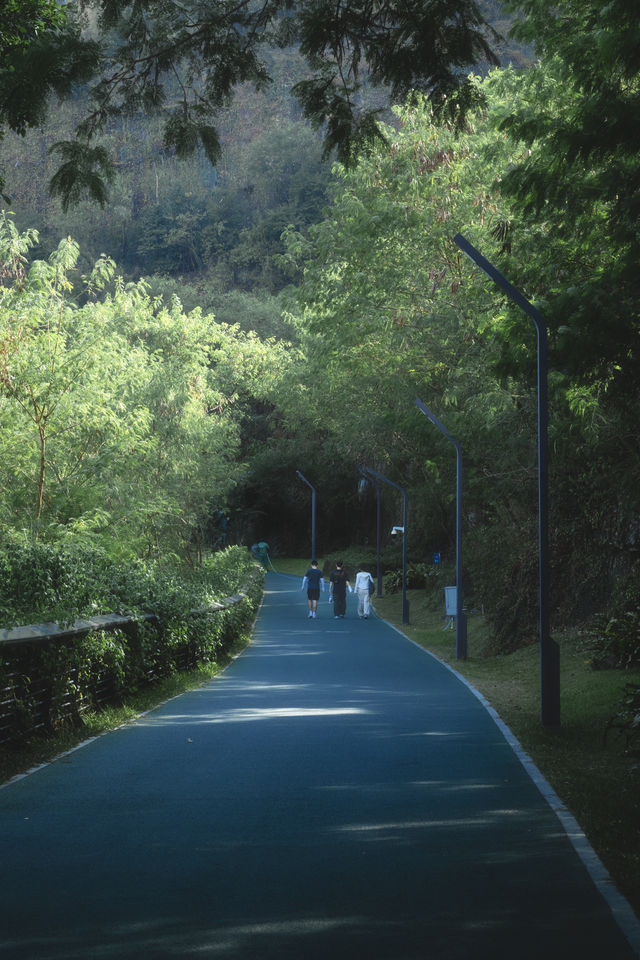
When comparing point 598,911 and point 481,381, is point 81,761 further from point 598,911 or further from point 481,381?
point 481,381

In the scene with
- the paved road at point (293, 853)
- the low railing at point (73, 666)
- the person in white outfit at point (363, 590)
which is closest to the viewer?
the paved road at point (293, 853)

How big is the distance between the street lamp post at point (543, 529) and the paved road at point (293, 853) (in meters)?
1.01

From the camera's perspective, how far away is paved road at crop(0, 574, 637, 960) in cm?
489

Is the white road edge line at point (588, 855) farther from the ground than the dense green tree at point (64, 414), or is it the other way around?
the dense green tree at point (64, 414)

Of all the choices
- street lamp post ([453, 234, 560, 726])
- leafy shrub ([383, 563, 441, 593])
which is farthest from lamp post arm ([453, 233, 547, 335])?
leafy shrub ([383, 563, 441, 593])

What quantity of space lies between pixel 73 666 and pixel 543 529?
5.56 metres

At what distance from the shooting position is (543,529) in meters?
13.4

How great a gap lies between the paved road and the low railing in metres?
0.63

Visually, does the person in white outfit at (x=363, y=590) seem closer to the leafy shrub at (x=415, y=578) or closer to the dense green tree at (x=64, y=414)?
the leafy shrub at (x=415, y=578)

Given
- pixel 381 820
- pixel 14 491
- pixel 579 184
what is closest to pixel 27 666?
pixel 381 820

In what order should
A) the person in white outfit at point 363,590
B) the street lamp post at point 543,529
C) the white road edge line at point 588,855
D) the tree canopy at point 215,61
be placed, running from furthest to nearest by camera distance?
1. the person in white outfit at point 363,590
2. the street lamp post at point 543,529
3. the tree canopy at point 215,61
4. the white road edge line at point 588,855

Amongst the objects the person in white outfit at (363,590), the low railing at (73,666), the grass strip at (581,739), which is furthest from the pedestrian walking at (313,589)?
the low railing at (73,666)

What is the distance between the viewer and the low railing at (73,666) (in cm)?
1031

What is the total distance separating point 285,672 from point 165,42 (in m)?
14.0
